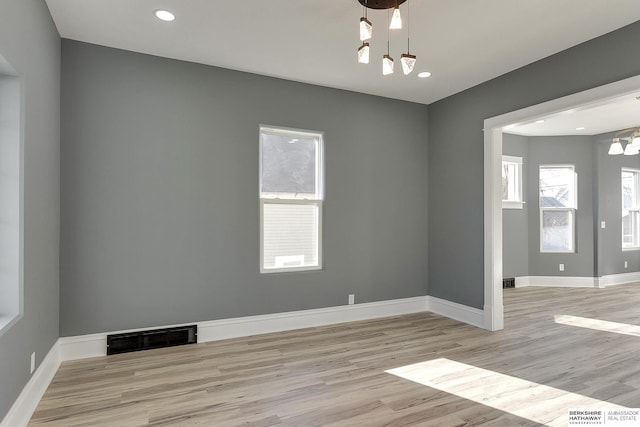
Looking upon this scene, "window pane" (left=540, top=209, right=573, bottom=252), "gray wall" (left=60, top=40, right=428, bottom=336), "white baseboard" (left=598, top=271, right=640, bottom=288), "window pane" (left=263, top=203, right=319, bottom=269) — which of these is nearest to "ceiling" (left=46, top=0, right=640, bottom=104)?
"gray wall" (left=60, top=40, right=428, bottom=336)

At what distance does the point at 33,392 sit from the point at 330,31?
3.43 m

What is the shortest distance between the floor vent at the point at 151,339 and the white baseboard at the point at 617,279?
23.9ft

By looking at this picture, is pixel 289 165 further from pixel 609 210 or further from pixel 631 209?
pixel 631 209

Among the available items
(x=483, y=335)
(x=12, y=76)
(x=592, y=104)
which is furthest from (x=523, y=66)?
(x=12, y=76)

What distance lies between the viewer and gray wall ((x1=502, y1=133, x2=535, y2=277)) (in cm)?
654

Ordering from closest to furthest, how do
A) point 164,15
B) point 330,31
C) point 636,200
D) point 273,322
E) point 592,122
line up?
point 164,15 → point 330,31 → point 273,322 → point 592,122 → point 636,200

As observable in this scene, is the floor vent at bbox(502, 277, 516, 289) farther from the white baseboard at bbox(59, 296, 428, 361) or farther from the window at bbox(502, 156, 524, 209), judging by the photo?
the white baseboard at bbox(59, 296, 428, 361)

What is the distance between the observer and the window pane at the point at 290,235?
13.0 feet

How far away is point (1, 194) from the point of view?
2006 mm

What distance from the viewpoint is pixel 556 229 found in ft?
22.6

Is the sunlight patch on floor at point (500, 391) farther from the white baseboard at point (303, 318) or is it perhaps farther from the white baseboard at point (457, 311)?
the white baseboard at point (303, 318)

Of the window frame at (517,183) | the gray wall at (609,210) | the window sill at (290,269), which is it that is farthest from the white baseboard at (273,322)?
the gray wall at (609,210)

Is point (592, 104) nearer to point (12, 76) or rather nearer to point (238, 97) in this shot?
point (238, 97)

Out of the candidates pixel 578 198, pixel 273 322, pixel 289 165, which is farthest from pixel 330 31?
pixel 578 198
